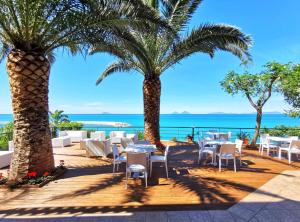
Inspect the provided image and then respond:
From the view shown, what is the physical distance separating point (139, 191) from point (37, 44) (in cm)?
420

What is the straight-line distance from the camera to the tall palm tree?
539 cm

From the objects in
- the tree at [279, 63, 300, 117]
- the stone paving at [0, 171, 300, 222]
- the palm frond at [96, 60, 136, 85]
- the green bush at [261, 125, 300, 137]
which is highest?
the palm frond at [96, 60, 136, 85]

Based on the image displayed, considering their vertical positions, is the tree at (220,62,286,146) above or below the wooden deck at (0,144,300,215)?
above

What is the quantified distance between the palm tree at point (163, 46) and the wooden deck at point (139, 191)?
3.49 metres

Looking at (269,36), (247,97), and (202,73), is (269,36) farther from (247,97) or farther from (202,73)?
(202,73)

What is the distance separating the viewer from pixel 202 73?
55.2 metres

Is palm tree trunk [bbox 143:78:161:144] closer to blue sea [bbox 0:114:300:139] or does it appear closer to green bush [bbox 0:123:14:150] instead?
blue sea [bbox 0:114:300:139]

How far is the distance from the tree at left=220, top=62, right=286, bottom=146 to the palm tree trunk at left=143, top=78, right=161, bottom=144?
395 cm

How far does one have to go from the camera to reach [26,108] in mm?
5648

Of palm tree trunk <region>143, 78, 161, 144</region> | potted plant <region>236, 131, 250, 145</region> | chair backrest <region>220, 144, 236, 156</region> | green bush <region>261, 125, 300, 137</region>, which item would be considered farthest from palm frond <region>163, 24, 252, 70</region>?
green bush <region>261, 125, 300, 137</region>

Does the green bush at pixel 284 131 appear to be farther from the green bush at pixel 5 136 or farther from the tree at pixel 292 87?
the green bush at pixel 5 136

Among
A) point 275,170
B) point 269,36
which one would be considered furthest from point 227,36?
point 269,36

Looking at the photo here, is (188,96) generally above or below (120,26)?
above

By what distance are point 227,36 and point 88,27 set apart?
4575 mm
